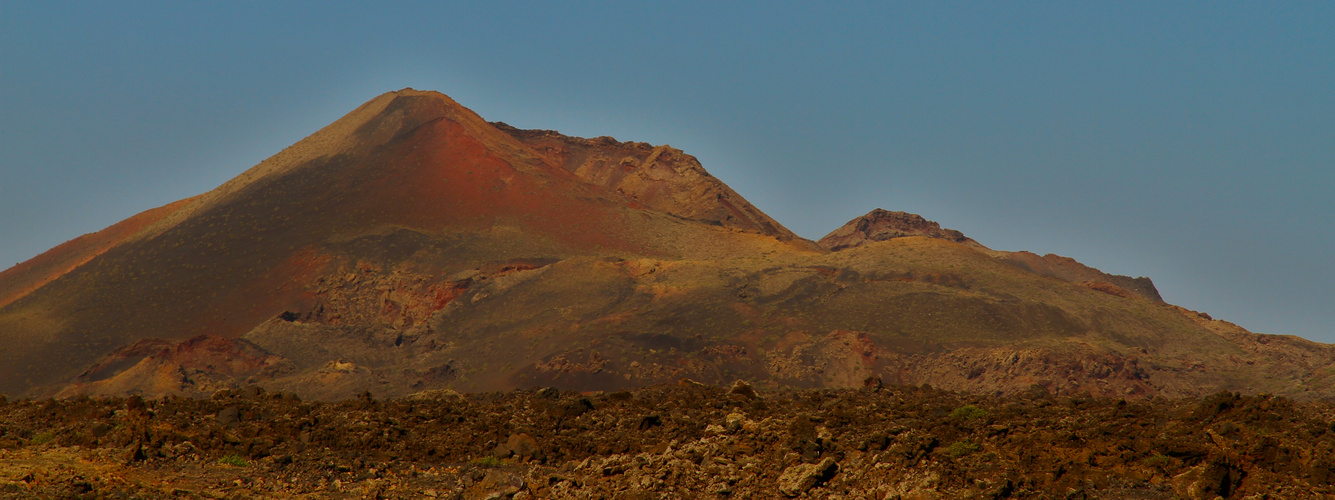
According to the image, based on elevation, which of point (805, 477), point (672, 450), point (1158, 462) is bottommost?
point (1158, 462)

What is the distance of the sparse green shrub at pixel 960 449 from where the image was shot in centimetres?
1557

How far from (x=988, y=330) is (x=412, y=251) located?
46.9 meters

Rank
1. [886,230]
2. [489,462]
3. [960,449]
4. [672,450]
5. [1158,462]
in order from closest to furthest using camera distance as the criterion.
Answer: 1. [1158,462]
2. [960,449]
3. [672,450]
4. [489,462]
5. [886,230]

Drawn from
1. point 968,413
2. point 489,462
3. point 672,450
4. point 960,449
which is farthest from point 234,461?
point 968,413

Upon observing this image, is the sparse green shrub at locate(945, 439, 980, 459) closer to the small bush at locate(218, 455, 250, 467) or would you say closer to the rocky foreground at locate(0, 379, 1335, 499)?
the rocky foreground at locate(0, 379, 1335, 499)

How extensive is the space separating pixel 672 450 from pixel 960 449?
15.7ft

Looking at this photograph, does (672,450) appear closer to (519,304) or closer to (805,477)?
(805,477)

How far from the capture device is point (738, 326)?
72750 mm

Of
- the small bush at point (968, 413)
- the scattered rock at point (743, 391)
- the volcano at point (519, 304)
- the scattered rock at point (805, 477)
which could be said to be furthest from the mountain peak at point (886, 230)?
the scattered rock at point (805, 477)

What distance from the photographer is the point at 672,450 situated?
18109 millimetres

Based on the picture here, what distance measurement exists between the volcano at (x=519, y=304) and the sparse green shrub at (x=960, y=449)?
45.9 meters

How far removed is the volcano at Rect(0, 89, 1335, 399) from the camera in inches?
2586

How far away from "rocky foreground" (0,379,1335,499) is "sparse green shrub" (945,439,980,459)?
27 millimetres

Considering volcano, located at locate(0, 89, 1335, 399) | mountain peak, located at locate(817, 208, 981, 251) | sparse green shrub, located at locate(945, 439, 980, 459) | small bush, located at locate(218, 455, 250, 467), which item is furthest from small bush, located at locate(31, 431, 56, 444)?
mountain peak, located at locate(817, 208, 981, 251)
